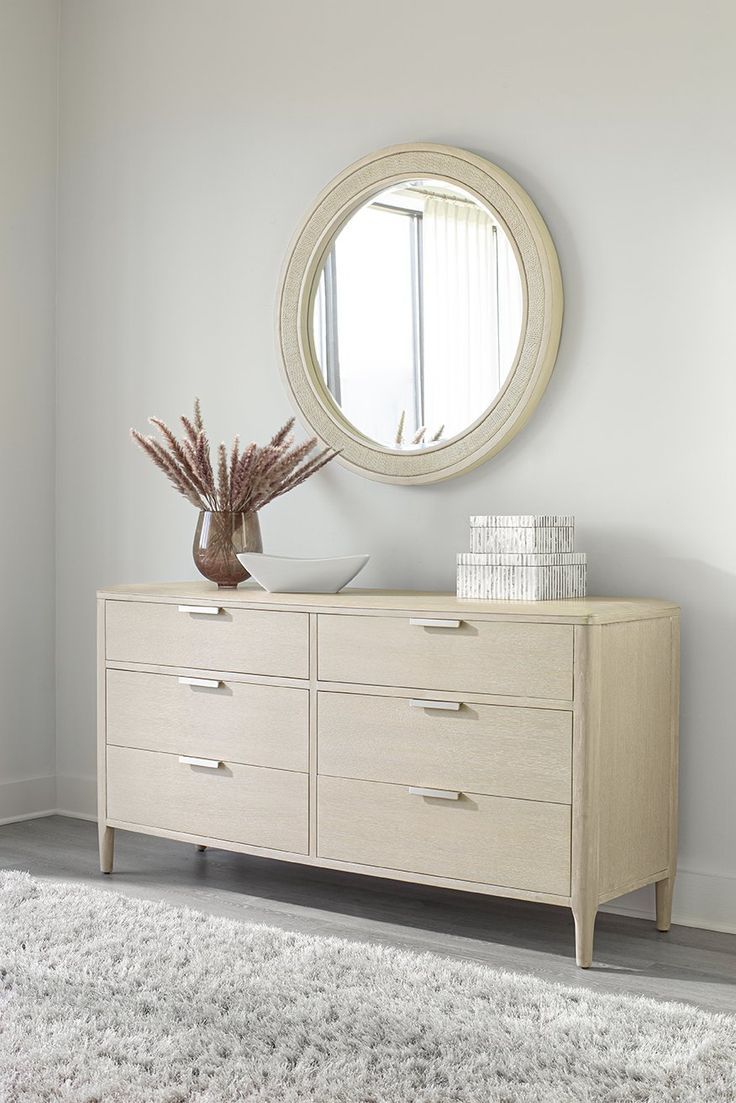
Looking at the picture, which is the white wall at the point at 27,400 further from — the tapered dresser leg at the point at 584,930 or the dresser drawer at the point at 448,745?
the tapered dresser leg at the point at 584,930

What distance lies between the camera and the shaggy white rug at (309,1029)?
176 cm

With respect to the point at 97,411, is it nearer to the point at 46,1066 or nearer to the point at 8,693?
the point at 8,693

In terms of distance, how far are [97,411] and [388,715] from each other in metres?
1.61

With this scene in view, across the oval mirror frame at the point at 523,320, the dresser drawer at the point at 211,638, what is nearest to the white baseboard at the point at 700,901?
the dresser drawer at the point at 211,638

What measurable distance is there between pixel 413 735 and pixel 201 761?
1.87ft

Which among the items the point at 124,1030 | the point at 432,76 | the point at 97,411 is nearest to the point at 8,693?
the point at 97,411

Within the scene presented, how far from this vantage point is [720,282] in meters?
2.60

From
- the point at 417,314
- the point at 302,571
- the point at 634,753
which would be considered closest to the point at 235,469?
the point at 302,571

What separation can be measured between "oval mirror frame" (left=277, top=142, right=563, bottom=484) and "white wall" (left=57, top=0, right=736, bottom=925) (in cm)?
5

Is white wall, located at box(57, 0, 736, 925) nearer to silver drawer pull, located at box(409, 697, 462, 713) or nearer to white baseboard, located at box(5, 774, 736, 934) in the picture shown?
white baseboard, located at box(5, 774, 736, 934)

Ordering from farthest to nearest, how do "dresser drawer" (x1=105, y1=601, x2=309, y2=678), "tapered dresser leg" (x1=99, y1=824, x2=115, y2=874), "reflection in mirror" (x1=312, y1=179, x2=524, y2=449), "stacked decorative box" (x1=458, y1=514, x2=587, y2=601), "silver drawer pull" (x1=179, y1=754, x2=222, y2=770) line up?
"tapered dresser leg" (x1=99, y1=824, x2=115, y2=874)
"reflection in mirror" (x1=312, y1=179, x2=524, y2=449)
"silver drawer pull" (x1=179, y1=754, x2=222, y2=770)
"dresser drawer" (x1=105, y1=601, x2=309, y2=678)
"stacked decorative box" (x1=458, y1=514, x2=587, y2=601)

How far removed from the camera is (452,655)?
8.09 feet

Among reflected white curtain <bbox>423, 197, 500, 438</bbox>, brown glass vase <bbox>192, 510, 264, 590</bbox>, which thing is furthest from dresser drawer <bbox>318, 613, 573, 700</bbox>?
reflected white curtain <bbox>423, 197, 500, 438</bbox>

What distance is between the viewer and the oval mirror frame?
280 centimetres
